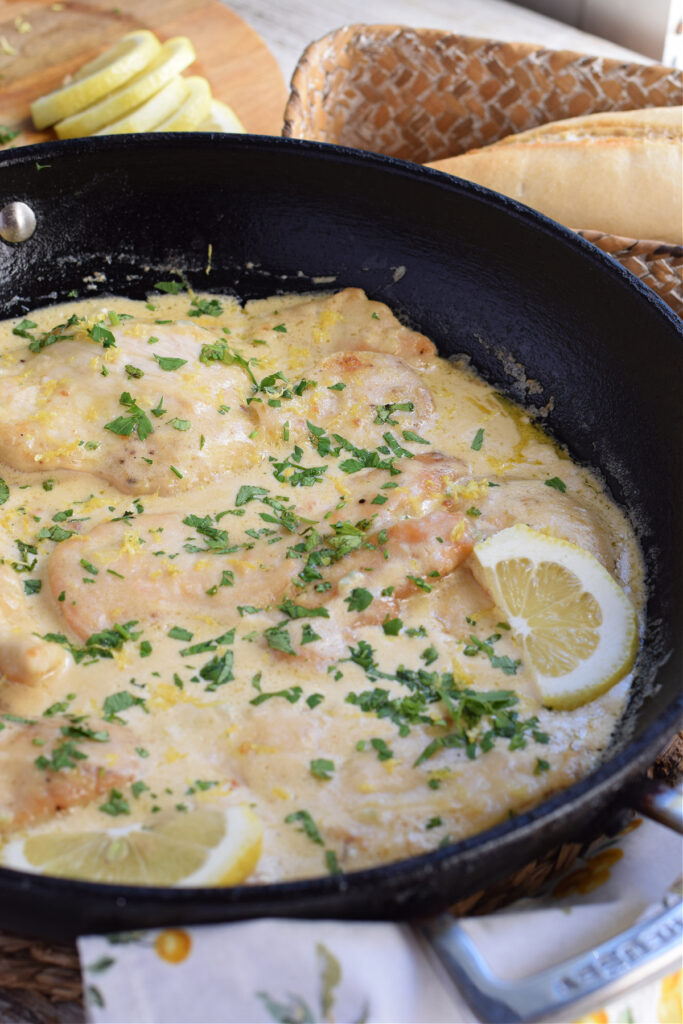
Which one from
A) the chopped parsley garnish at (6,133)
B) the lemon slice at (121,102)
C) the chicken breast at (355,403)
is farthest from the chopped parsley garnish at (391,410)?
the chopped parsley garnish at (6,133)

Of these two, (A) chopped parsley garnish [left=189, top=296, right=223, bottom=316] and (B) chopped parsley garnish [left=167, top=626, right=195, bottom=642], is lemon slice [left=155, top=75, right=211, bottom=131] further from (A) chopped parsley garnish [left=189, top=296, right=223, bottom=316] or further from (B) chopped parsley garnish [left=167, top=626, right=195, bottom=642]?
(B) chopped parsley garnish [left=167, top=626, right=195, bottom=642]

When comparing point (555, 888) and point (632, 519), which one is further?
point (632, 519)

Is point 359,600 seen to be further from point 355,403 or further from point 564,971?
point 564,971

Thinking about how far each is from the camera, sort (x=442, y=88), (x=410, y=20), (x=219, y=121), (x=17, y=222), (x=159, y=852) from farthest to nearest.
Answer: (x=410, y=20)
(x=219, y=121)
(x=442, y=88)
(x=17, y=222)
(x=159, y=852)

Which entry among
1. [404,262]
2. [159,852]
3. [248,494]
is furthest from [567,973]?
[404,262]

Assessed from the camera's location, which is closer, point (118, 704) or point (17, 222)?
point (118, 704)

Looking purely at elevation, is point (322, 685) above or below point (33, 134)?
below

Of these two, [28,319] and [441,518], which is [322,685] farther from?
[28,319]

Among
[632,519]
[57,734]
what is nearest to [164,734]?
[57,734]
